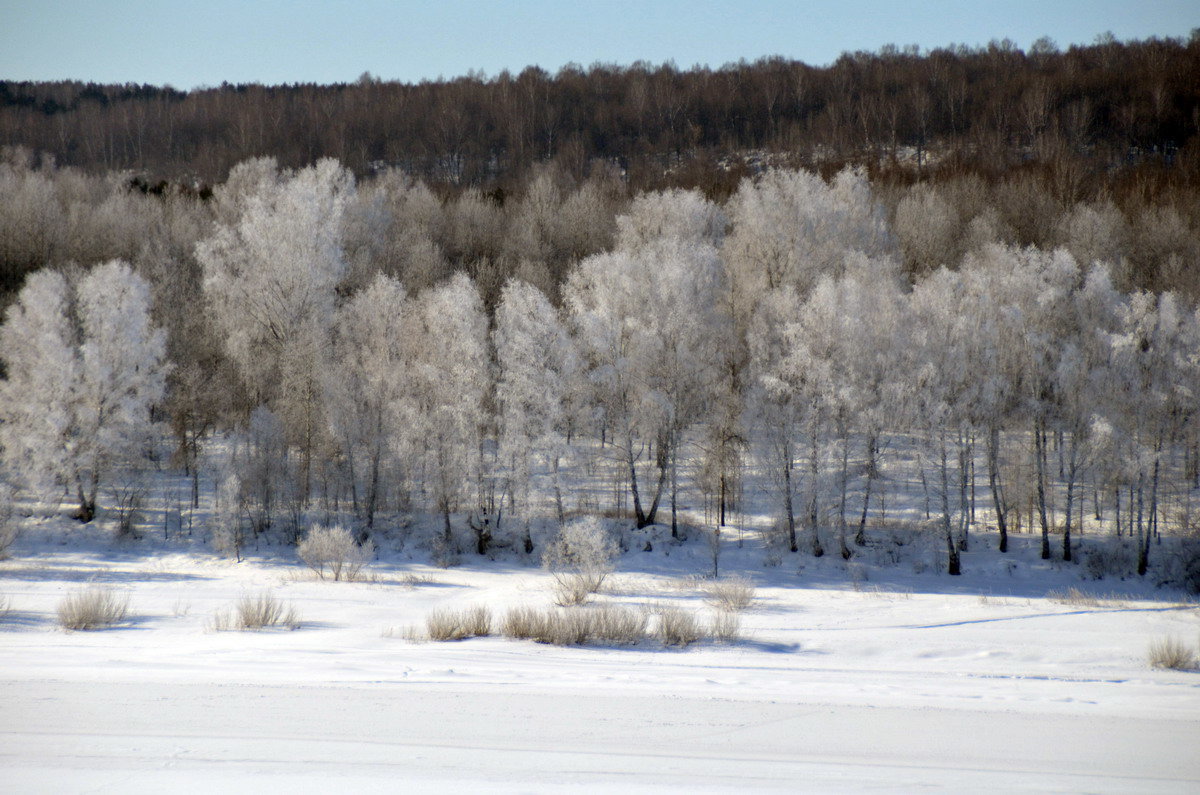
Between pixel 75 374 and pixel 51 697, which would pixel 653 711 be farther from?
pixel 75 374

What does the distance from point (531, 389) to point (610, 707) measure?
20.2m

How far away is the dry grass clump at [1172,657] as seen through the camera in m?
11.2

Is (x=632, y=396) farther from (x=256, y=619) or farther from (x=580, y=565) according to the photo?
(x=256, y=619)

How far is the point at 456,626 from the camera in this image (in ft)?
42.1

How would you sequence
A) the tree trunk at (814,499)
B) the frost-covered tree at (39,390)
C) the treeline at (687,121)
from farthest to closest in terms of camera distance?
1. the treeline at (687,121)
2. the frost-covered tree at (39,390)
3. the tree trunk at (814,499)

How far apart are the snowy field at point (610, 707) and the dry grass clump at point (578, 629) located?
1.13ft

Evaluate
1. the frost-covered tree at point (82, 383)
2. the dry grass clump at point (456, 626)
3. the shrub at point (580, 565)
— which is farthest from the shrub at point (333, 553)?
the frost-covered tree at point (82, 383)

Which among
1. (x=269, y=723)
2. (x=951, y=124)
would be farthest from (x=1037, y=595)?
(x=951, y=124)

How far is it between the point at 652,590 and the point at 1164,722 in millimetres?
12474

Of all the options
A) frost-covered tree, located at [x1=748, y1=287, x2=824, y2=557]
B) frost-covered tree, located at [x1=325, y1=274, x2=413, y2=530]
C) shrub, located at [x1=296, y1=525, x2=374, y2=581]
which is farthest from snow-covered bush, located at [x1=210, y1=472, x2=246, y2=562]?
frost-covered tree, located at [x1=748, y1=287, x2=824, y2=557]

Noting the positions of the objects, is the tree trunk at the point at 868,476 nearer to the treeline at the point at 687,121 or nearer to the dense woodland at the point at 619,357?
the dense woodland at the point at 619,357

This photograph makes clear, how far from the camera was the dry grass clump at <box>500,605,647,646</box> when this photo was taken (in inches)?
488

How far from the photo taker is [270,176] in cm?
4794

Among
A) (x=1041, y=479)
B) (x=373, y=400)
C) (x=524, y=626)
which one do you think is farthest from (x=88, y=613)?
(x=1041, y=479)
